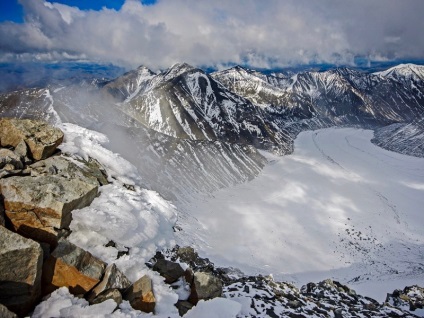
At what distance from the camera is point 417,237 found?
88.2m

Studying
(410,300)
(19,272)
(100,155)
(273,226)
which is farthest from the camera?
(273,226)

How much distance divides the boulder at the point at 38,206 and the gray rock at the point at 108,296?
139 inches

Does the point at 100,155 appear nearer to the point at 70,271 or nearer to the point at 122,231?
the point at 122,231

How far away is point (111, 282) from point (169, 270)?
4.09 meters

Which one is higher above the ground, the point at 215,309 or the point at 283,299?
the point at 215,309

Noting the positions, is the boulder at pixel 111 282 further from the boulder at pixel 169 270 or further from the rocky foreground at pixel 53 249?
the boulder at pixel 169 270

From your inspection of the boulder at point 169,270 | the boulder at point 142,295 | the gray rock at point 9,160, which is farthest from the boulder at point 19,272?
the boulder at point 169,270

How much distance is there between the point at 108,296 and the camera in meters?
14.1

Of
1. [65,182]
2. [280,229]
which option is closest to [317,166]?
[280,229]

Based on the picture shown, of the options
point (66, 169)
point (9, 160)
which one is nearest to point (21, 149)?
point (9, 160)

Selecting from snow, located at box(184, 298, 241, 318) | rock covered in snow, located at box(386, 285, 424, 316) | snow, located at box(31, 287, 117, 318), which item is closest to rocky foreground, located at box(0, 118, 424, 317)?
snow, located at box(31, 287, 117, 318)

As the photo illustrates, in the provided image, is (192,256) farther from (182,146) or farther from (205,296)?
(182,146)

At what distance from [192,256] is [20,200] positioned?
48.6ft

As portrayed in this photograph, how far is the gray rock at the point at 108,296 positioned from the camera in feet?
45.8
